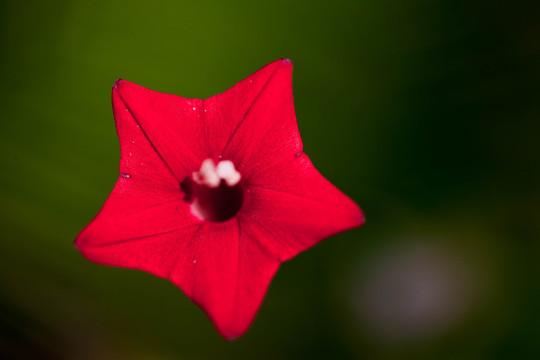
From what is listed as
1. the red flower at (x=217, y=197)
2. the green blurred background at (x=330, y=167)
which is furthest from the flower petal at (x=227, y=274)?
→ the green blurred background at (x=330, y=167)

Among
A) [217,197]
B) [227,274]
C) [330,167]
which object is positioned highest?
[330,167]

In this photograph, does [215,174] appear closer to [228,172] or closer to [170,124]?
[228,172]

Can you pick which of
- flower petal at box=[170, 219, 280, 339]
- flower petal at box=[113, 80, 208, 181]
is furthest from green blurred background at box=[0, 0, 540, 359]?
flower petal at box=[170, 219, 280, 339]

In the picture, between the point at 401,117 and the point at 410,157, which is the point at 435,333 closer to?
the point at 410,157

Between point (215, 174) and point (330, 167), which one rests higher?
point (330, 167)

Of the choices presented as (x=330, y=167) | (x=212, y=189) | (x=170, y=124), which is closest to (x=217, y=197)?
(x=212, y=189)

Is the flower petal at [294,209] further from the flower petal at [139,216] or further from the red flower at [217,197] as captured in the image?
the flower petal at [139,216]
